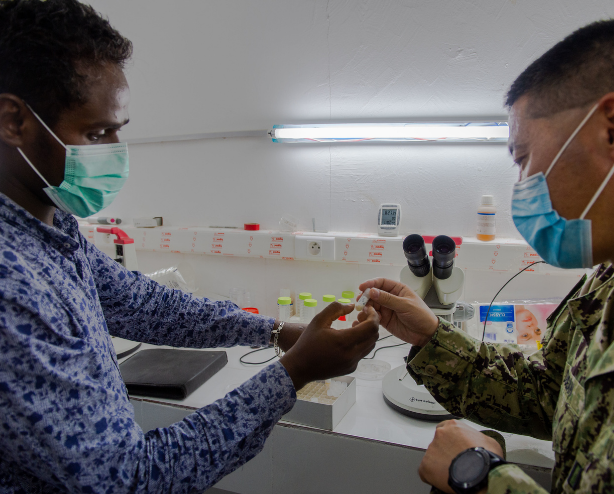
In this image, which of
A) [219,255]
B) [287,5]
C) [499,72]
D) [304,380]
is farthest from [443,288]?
[287,5]

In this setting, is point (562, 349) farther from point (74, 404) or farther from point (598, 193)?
point (74, 404)

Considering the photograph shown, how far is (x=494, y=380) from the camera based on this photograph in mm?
1052

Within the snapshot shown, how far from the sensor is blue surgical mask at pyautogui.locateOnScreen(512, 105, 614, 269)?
0.79 metres

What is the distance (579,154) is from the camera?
77 cm

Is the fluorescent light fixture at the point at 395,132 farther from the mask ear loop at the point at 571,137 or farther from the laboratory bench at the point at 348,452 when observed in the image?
the laboratory bench at the point at 348,452

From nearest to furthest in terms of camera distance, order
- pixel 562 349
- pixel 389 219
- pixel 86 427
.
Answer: pixel 86 427, pixel 562 349, pixel 389 219

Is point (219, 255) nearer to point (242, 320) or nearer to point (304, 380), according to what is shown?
point (242, 320)

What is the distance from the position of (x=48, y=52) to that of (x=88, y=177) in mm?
260

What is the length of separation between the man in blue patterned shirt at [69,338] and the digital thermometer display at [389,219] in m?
0.90

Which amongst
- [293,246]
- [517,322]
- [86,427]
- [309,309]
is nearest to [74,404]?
[86,427]

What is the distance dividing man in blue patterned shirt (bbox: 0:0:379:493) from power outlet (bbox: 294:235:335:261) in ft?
2.86

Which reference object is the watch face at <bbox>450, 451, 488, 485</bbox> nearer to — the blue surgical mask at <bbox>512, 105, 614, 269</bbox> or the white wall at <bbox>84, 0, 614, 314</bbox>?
the blue surgical mask at <bbox>512, 105, 614, 269</bbox>

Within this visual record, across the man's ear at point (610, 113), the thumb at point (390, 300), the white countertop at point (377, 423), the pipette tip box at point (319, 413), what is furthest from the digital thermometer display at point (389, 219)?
the man's ear at point (610, 113)

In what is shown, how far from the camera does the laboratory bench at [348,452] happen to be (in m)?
1.09
